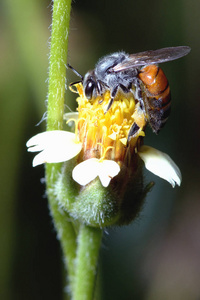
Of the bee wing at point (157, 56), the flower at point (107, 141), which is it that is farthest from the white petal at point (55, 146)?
the bee wing at point (157, 56)

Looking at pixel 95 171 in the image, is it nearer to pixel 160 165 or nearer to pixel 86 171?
pixel 86 171

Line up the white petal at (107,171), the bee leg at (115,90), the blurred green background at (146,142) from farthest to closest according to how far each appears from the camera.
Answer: the blurred green background at (146,142) < the bee leg at (115,90) < the white petal at (107,171)

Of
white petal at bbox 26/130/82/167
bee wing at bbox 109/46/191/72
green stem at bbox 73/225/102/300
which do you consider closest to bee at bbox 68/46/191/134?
bee wing at bbox 109/46/191/72

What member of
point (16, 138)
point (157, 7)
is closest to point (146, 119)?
point (16, 138)

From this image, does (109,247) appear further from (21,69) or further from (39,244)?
(21,69)

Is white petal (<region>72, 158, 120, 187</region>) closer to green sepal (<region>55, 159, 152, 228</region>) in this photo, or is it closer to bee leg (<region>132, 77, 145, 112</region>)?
green sepal (<region>55, 159, 152, 228</region>)

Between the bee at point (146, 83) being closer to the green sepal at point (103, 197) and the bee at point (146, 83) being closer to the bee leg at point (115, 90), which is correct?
the bee leg at point (115, 90)

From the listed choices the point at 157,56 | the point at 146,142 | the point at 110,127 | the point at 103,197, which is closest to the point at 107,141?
the point at 110,127
